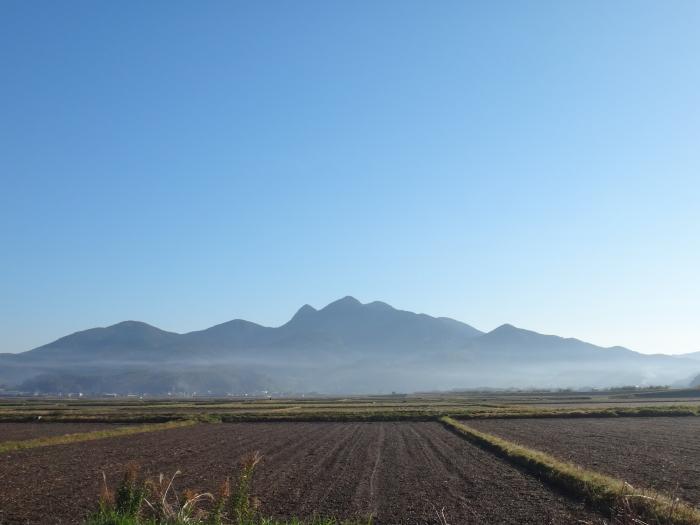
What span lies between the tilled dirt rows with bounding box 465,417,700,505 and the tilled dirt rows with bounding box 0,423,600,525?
9.77 feet

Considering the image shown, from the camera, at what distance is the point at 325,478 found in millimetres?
18438

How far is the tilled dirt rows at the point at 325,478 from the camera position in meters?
13.4

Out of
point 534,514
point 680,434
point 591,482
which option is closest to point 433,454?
point 591,482

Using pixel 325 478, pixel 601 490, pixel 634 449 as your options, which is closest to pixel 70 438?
pixel 325 478

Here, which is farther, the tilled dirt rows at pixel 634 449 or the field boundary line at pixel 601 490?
the tilled dirt rows at pixel 634 449

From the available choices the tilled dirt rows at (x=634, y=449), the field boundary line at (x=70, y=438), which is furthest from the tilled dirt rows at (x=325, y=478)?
the tilled dirt rows at (x=634, y=449)

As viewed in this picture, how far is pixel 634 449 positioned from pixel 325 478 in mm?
14997

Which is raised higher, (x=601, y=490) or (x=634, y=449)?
(x=601, y=490)

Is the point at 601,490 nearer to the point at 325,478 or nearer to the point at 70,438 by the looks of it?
the point at 325,478

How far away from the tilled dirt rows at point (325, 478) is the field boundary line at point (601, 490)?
558mm

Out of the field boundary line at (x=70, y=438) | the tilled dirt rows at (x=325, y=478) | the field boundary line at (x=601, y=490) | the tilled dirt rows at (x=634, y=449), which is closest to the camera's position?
the field boundary line at (x=601, y=490)

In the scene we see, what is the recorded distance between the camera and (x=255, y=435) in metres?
37.5

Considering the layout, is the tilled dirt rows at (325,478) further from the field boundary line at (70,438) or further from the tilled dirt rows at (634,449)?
the tilled dirt rows at (634,449)

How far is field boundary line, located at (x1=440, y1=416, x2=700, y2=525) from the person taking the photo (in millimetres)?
10727
